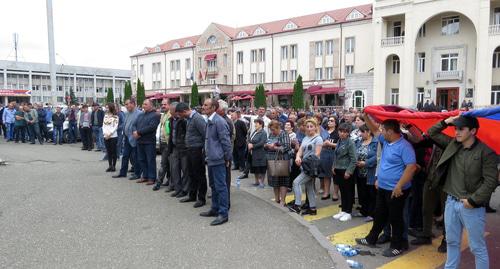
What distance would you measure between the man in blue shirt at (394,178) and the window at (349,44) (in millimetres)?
44351

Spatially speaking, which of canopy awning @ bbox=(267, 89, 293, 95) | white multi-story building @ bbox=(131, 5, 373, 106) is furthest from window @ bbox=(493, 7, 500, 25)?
canopy awning @ bbox=(267, 89, 293, 95)

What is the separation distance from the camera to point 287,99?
53719 millimetres

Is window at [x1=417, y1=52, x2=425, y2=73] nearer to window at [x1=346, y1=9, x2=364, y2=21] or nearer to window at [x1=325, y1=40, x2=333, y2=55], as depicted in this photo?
window at [x1=346, y1=9, x2=364, y2=21]

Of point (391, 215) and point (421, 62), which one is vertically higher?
point (421, 62)

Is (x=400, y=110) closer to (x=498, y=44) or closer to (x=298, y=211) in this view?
(x=298, y=211)

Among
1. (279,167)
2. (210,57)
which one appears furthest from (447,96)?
(279,167)

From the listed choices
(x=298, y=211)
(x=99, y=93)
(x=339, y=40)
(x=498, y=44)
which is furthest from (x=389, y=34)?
(x=99, y=93)

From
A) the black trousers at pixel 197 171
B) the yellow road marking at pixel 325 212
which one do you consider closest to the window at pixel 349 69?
the yellow road marking at pixel 325 212

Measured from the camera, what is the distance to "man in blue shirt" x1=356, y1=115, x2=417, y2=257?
5.27m

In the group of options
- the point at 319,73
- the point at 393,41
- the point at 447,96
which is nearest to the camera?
the point at 447,96

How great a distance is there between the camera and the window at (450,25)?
38.7 metres

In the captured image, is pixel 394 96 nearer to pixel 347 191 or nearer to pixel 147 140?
pixel 147 140

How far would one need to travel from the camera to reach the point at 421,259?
5.39 m

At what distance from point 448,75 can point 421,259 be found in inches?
1505
